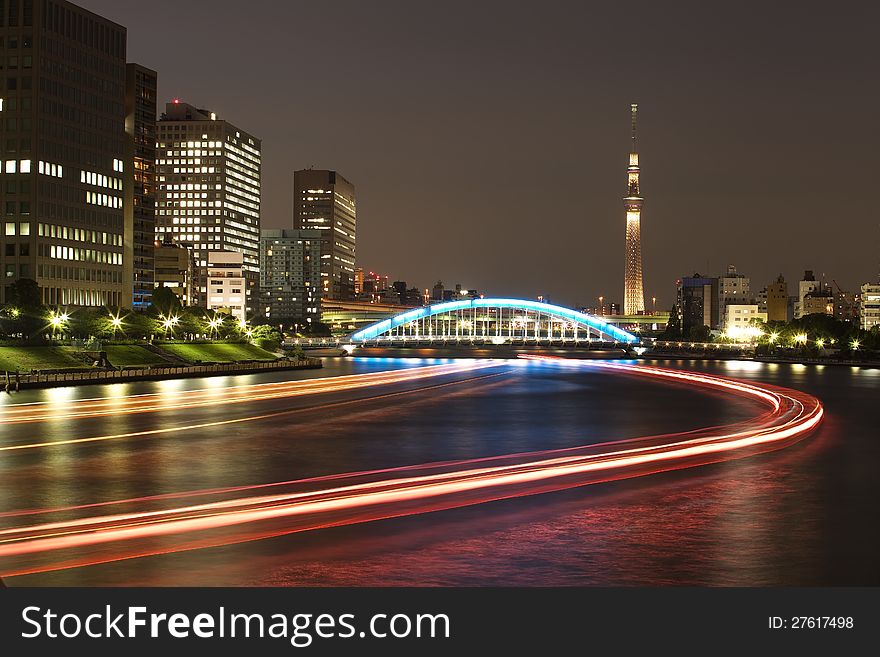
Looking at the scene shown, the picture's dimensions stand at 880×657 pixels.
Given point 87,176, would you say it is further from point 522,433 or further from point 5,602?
point 5,602

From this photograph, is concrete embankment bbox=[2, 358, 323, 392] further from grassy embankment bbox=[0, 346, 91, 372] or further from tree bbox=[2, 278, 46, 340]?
tree bbox=[2, 278, 46, 340]

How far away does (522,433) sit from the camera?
3566cm

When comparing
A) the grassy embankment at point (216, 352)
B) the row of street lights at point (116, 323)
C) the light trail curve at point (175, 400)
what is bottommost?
the light trail curve at point (175, 400)

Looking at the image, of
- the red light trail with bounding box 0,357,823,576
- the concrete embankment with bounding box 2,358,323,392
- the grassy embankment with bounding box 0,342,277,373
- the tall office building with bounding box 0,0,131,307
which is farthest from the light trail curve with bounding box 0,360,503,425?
the tall office building with bounding box 0,0,131,307

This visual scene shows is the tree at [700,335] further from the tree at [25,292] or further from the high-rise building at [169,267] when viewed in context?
the tree at [25,292]

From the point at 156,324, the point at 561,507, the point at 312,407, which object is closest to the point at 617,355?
the point at 156,324

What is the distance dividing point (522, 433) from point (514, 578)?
71.4 feet

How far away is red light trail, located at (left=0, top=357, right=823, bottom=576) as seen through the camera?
16.0 meters

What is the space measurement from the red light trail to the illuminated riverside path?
2.5 inches

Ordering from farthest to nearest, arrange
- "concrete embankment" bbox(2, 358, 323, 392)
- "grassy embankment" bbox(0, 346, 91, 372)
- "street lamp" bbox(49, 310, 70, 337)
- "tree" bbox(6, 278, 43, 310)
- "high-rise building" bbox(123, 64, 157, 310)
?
"high-rise building" bbox(123, 64, 157, 310), "tree" bbox(6, 278, 43, 310), "street lamp" bbox(49, 310, 70, 337), "grassy embankment" bbox(0, 346, 91, 372), "concrete embankment" bbox(2, 358, 323, 392)

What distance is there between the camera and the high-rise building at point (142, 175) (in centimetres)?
17288

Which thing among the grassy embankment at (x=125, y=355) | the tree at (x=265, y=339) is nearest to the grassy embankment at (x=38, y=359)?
the grassy embankment at (x=125, y=355)

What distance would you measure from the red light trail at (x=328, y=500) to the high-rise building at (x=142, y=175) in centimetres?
14868

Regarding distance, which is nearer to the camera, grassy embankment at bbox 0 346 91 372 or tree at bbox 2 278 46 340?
grassy embankment at bbox 0 346 91 372
